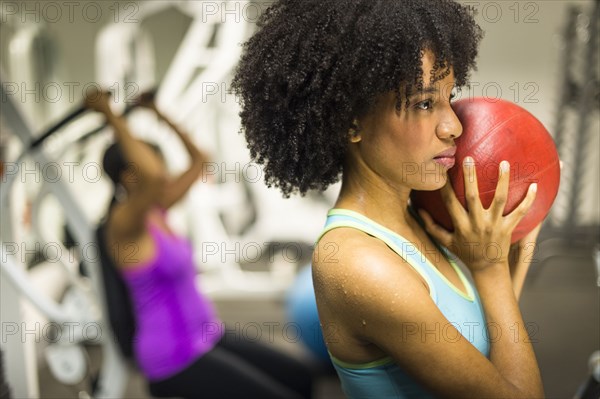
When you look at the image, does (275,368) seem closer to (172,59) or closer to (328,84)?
(328,84)

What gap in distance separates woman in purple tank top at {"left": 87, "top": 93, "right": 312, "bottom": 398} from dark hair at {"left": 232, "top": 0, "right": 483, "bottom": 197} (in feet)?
3.22

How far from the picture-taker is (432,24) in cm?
75

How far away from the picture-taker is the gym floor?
2346 millimetres

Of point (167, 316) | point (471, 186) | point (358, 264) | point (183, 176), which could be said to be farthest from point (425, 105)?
point (183, 176)

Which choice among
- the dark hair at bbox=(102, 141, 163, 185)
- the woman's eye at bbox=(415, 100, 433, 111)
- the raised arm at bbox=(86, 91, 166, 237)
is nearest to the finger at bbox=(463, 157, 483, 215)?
the woman's eye at bbox=(415, 100, 433, 111)

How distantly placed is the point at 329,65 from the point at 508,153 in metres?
0.31

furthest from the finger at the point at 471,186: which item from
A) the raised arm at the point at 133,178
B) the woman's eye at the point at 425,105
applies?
the raised arm at the point at 133,178

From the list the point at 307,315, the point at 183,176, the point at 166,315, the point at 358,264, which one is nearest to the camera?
the point at 358,264

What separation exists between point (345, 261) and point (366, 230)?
0.08 metres

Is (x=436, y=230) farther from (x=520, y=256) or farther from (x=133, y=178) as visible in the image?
(x=133, y=178)

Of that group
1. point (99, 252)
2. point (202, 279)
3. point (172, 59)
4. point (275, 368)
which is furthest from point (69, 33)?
point (275, 368)

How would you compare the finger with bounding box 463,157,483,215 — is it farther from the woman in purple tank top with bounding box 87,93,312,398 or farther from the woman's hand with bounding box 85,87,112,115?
the woman's hand with bounding box 85,87,112,115

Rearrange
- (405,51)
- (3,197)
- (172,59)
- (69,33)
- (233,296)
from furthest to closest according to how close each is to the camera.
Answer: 1. (172,59)
2. (69,33)
3. (233,296)
4. (3,197)
5. (405,51)

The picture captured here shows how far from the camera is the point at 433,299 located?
79 cm
